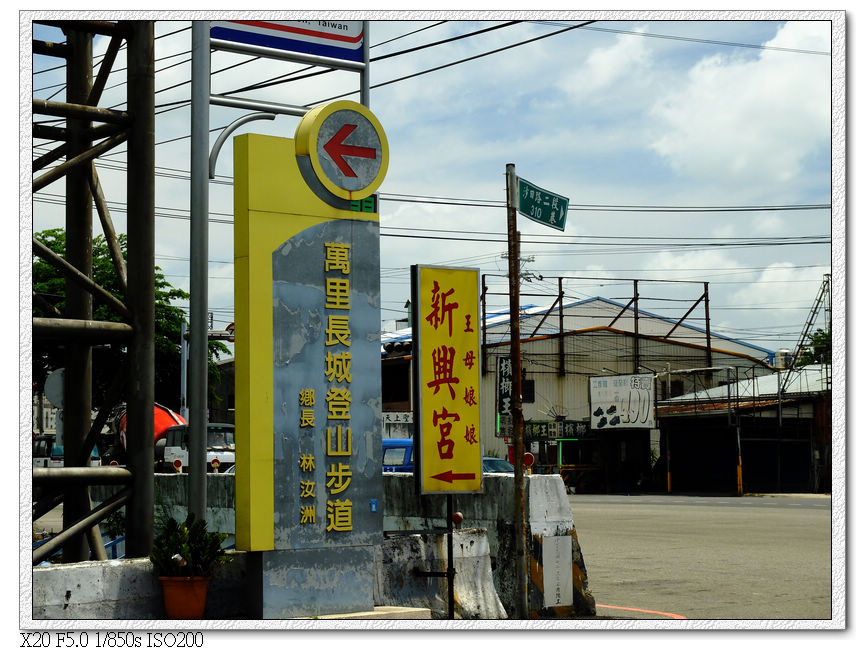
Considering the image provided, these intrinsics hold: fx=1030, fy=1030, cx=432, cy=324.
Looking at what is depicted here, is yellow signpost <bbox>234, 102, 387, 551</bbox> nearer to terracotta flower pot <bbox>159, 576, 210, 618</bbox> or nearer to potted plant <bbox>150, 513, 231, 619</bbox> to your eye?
potted plant <bbox>150, 513, 231, 619</bbox>

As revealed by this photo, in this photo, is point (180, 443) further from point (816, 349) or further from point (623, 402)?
point (816, 349)

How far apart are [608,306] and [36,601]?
60777 millimetres

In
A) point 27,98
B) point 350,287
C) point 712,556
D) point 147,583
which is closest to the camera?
point 27,98

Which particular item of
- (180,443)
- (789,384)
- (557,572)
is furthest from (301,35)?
(789,384)

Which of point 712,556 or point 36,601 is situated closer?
point 36,601

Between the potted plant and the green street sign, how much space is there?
14.5ft

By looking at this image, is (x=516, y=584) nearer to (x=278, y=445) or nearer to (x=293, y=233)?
(x=278, y=445)

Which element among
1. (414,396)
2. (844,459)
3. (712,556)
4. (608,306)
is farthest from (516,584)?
(608,306)

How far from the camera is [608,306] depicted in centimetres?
6725

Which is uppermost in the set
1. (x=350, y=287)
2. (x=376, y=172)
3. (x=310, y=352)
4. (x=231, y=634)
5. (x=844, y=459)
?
(x=376, y=172)

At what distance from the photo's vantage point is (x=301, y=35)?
10602mm

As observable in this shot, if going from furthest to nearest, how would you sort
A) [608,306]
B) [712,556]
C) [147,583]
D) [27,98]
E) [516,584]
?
[608,306], [712,556], [516,584], [147,583], [27,98]

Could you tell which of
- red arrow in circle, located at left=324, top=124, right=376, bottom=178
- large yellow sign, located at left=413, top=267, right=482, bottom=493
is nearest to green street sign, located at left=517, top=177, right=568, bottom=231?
large yellow sign, located at left=413, top=267, right=482, bottom=493

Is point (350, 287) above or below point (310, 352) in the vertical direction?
above
